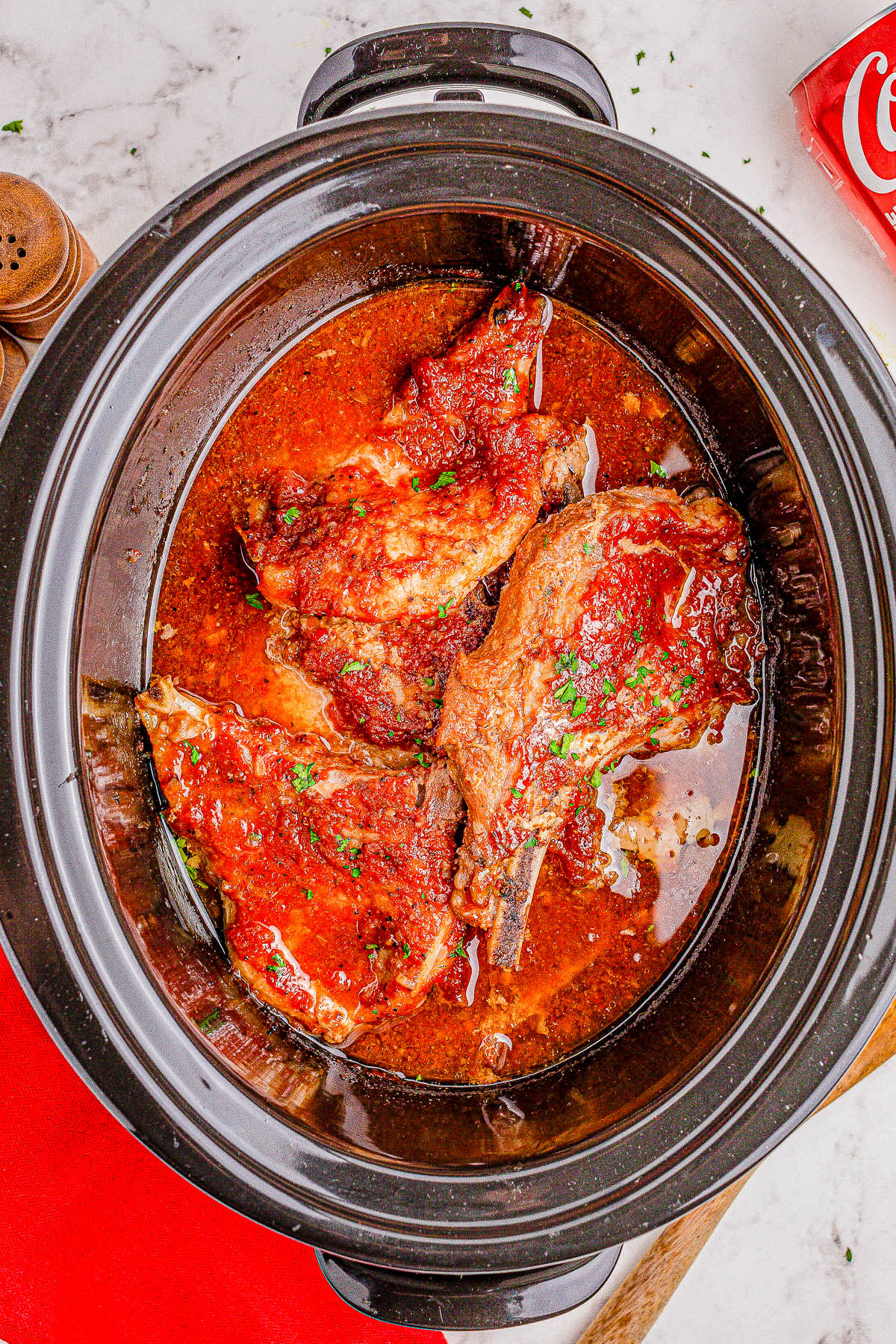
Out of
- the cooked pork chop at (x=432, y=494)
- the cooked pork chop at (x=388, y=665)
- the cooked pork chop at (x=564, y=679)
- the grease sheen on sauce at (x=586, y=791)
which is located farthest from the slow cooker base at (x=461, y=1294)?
the cooked pork chop at (x=432, y=494)

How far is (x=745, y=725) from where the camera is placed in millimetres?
2414

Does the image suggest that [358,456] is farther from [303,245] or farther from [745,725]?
[745,725]

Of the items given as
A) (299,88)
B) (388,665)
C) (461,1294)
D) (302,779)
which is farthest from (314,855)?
(299,88)

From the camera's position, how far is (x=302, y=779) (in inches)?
84.7

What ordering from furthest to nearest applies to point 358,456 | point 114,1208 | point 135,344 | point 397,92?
point 114,1208 < point 358,456 < point 397,92 < point 135,344

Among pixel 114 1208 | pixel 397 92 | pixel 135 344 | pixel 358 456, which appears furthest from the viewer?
pixel 114 1208

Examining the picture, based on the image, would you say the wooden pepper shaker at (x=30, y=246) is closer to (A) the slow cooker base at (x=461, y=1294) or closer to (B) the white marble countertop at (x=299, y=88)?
(B) the white marble countertop at (x=299, y=88)

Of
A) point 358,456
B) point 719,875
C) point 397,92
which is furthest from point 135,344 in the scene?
point 719,875

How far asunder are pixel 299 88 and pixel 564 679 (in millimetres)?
A: 1874

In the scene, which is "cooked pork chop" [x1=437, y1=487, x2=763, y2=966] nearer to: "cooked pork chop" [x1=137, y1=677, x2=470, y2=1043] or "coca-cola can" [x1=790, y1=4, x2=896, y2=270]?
"cooked pork chop" [x1=137, y1=677, x2=470, y2=1043]

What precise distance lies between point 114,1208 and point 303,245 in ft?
8.52

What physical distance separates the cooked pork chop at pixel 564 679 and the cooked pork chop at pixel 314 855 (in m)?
0.12

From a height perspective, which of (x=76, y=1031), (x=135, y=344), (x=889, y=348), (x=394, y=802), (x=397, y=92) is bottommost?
(x=76, y=1031)

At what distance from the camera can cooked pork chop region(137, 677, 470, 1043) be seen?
85.0 inches
